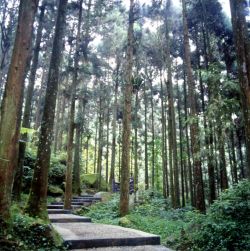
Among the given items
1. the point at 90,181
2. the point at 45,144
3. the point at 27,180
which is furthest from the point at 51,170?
the point at 45,144

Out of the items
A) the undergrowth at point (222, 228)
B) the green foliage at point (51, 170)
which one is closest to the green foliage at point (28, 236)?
the undergrowth at point (222, 228)

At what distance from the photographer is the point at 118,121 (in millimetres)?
29797

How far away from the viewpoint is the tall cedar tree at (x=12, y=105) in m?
5.61

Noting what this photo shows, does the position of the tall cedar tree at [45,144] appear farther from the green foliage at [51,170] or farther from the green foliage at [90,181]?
the green foliage at [90,181]

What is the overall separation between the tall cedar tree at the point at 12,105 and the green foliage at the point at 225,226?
4.84 m

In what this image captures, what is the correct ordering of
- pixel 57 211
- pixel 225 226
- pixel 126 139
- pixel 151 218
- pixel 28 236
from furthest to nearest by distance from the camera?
pixel 57 211 → pixel 151 218 → pixel 126 139 → pixel 225 226 → pixel 28 236

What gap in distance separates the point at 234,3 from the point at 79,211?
1270 centimetres

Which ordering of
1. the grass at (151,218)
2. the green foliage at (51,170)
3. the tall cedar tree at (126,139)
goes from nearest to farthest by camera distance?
the grass at (151,218) < the tall cedar tree at (126,139) < the green foliage at (51,170)

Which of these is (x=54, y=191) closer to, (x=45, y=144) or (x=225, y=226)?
(x=45, y=144)

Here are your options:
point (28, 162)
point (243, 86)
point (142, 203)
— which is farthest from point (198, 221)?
point (28, 162)

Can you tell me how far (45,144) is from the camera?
24.1 ft

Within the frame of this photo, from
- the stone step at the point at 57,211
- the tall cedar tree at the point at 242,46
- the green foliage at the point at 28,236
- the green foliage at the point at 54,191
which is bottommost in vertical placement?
the green foliage at the point at 28,236

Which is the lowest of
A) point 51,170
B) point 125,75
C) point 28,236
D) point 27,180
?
point 28,236

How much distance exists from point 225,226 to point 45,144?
194 inches
